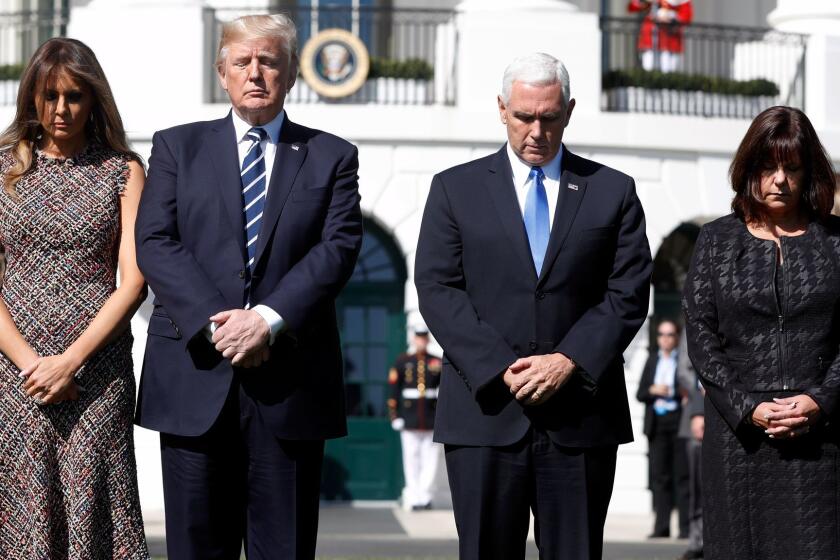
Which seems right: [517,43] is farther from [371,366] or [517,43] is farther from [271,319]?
[271,319]

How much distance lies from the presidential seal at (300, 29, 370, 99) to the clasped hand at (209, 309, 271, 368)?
→ 12830mm

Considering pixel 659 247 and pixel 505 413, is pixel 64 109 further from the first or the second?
pixel 659 247

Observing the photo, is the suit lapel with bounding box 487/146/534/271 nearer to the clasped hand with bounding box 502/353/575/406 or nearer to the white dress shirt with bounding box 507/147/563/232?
the white dress shirt with bounding box 507/147/563/232

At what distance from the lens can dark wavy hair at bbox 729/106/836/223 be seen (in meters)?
6.44

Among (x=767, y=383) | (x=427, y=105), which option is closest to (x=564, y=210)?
(x=767, y=383)

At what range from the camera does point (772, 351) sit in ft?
20.8

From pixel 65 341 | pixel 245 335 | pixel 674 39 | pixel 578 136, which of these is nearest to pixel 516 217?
pixel 245 335

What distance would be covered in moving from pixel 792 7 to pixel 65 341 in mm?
15435

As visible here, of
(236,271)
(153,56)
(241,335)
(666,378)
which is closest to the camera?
(241,335)

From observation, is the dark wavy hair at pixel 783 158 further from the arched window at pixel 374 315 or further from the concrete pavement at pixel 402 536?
the arched window at pixel 374 315

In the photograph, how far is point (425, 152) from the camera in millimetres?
18781

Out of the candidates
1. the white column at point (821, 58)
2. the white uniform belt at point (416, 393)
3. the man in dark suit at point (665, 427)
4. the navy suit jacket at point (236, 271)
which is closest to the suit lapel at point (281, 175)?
the navy suit jacket at point (236, 271)

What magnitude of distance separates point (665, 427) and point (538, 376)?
958cm

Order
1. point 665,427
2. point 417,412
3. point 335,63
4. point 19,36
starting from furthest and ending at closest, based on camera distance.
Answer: point 19,36
point 335,63
point 417,412
point 665,427
